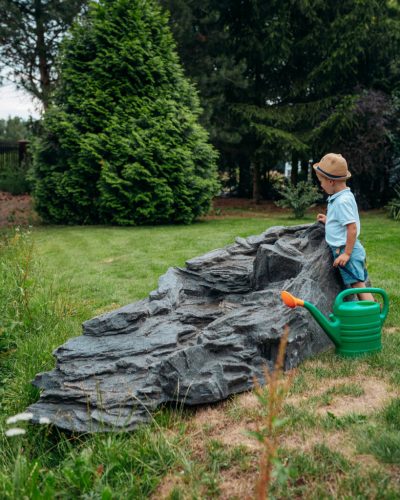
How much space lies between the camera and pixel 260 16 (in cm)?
1540

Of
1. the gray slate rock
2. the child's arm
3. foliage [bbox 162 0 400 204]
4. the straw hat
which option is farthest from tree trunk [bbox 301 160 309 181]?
the child's arm

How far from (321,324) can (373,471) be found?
1.37 m

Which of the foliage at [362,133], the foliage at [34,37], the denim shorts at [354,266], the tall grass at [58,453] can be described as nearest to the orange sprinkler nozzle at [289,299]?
the denim shorts at [354,266]

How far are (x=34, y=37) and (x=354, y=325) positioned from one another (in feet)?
54.3

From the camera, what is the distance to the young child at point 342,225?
381cm

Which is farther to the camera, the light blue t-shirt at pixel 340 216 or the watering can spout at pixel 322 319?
the light blue t-shirt at pixel 340 216

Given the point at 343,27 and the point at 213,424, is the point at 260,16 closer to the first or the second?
the point at 343,27

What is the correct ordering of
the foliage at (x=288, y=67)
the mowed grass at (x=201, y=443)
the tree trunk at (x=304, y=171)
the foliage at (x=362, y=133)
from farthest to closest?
the tree trunk at (x=304, y=171), the foliage at (x=288, y=67), the foliage at (x=362, y=133), the mowed grass at (x=201, y=443)

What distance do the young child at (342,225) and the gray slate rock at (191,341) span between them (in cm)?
18

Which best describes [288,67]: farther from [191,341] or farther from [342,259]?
[191,341]

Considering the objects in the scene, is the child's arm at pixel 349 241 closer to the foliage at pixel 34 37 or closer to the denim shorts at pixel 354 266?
the denim shorts at pixel 354 266

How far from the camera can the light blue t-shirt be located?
3.82m

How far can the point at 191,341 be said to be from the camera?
3.44 meters

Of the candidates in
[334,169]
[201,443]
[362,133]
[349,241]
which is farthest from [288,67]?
[201,443]
